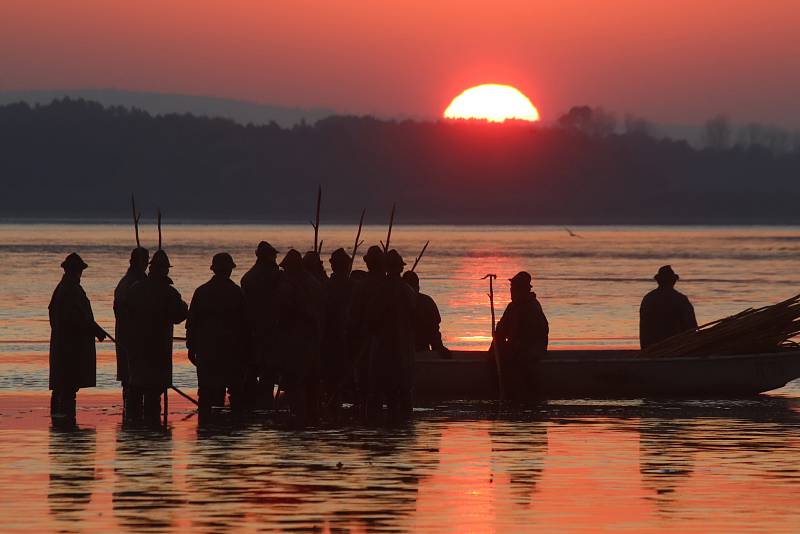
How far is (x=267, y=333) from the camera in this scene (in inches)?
609

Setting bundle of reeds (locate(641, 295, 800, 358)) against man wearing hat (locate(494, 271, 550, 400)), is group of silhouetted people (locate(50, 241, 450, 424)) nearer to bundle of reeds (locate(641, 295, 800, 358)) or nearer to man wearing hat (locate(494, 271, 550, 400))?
man wearing hat (locate(494, 271, 550, 400))

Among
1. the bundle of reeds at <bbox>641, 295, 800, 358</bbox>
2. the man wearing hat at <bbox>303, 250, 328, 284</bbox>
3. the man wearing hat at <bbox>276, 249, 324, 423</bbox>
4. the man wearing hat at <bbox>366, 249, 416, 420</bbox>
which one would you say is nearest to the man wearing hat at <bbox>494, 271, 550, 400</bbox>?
the bundle of reeds at <bbox>641, 295, 800, 358</bbox>

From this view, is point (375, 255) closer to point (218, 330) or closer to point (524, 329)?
point (218, 330)

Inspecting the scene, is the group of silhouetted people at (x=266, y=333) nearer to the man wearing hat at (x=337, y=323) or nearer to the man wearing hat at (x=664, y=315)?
the man wearing hat at (x=337, y=323)

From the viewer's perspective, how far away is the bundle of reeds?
19688mm

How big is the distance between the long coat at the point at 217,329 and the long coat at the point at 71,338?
1.14 meters

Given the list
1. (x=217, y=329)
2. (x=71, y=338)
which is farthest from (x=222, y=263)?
(x=71, y=338)

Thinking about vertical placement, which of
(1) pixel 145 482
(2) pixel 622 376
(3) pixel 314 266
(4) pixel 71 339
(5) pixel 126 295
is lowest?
(1) pixel 145 482

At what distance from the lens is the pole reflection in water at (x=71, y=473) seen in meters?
11.0

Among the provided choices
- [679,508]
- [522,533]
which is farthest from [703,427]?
[522,533]

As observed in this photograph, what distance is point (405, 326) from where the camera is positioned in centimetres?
1531

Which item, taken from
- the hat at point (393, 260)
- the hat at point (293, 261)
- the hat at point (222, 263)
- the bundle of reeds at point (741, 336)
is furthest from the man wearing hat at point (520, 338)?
the hat at point (222, 263)

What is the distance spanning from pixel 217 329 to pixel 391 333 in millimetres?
1597

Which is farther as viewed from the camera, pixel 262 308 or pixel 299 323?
pixel 262 308
